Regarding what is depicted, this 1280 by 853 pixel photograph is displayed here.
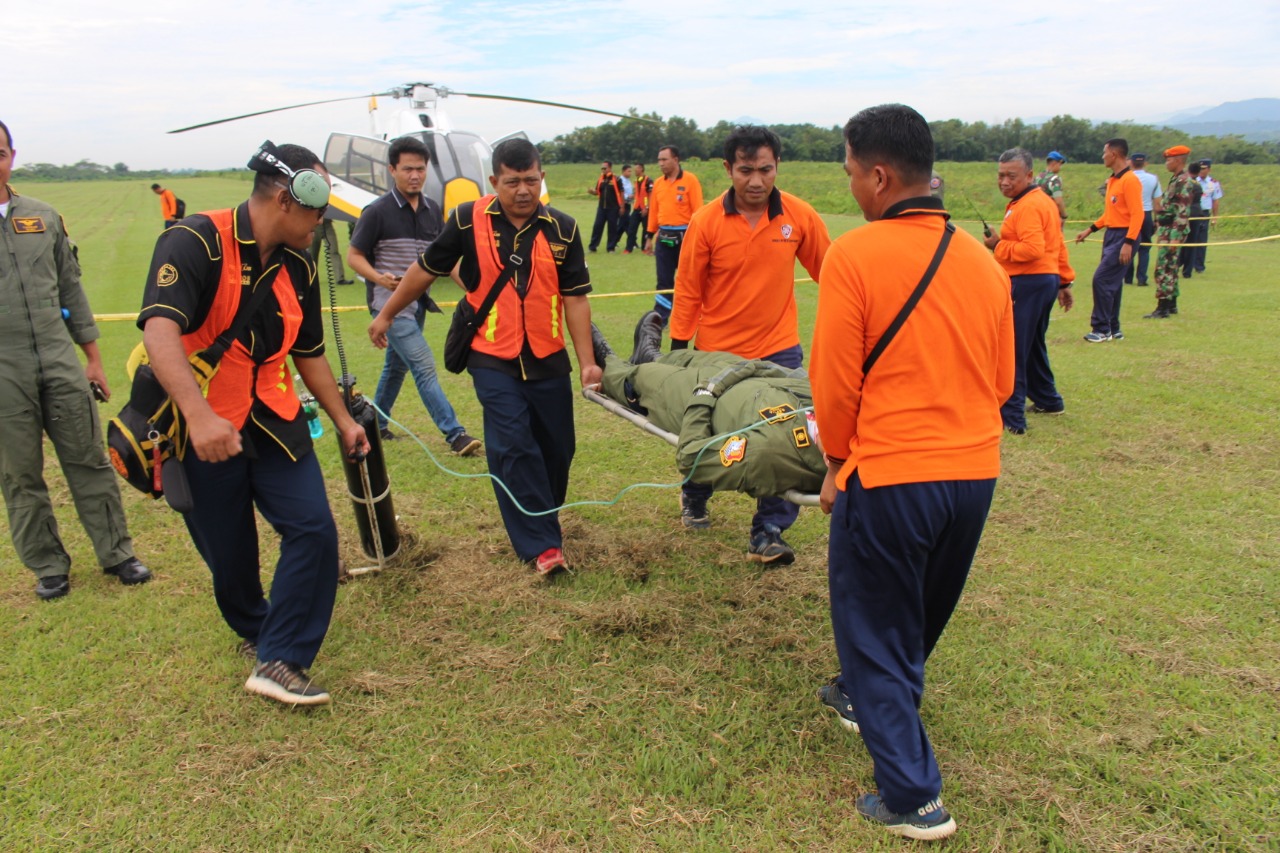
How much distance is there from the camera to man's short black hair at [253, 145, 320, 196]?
9.92ft

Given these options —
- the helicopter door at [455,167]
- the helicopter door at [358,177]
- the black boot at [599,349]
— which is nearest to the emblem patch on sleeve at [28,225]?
the black boot at [599,349]

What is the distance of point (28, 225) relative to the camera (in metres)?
4.09

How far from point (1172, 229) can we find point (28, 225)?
12.8 meters

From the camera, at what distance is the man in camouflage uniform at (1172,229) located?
444 inches

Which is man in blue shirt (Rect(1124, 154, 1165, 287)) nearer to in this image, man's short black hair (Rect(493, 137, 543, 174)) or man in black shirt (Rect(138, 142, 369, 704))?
man's short black hair (Rect(493, 137, 543, 174))

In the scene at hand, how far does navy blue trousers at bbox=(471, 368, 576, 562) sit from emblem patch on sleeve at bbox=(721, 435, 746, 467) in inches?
51.9

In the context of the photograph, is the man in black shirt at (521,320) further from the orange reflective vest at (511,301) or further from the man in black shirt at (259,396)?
the man in black shirt at (259,396)

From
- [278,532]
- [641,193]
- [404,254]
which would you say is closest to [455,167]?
[641,193]

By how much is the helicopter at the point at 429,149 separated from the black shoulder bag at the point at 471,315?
39.8 feet

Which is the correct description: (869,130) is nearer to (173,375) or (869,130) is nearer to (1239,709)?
(173,375)

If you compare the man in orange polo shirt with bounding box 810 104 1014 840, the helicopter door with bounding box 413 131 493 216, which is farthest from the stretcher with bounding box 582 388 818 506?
the helicopter door with bounding box 413 131 493 216

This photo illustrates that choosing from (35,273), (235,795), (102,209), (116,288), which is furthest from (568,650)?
(102,209)

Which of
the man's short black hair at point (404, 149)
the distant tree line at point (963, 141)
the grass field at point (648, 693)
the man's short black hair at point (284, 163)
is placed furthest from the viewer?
the distant tree line at point (963, 141)

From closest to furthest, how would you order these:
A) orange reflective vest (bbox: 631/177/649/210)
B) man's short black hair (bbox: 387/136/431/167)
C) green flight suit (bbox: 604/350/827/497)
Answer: green flight suit (bbox: 604/350/827/497) < man's short black hair (bbox: 387/136/431/167) < orange reflective vest (bbox: 631/177/649/210)
